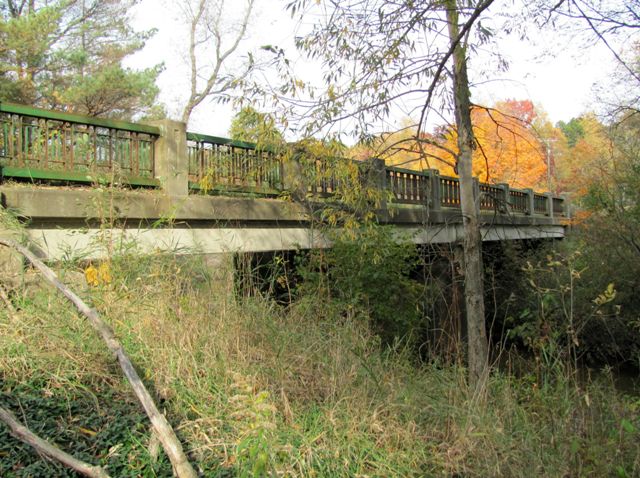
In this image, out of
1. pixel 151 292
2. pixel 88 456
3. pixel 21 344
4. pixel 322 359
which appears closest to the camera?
pixel 88 456

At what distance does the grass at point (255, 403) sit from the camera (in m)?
3.00

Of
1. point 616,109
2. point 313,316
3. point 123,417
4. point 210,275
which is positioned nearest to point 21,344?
point 123,417

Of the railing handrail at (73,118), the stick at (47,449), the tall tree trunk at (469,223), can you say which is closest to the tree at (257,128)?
the railing handrail at (73,118)

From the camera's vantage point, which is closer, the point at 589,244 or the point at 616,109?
the point at 616,109

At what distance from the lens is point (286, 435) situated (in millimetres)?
3135

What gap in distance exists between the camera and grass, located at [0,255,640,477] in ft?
9.84

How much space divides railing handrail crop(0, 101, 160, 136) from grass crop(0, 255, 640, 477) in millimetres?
1978

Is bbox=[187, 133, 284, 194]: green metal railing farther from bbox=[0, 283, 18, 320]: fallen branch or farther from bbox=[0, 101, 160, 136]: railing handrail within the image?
bbox=[0, 283, 18, 320]: fallen branch

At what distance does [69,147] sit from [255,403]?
14.9 ft

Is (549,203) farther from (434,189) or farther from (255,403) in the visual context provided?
(255,403)

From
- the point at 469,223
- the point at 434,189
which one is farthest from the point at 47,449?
the point at 434,189

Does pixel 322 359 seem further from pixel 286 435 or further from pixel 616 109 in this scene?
pixel 616 109

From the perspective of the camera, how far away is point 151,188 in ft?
22.6

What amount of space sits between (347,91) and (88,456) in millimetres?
4717
